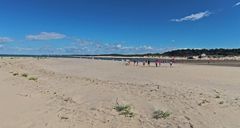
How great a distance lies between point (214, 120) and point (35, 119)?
5.87 metres

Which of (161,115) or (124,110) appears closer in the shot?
(161,115)

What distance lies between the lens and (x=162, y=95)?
15117mm

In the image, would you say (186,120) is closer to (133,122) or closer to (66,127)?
(133,122)

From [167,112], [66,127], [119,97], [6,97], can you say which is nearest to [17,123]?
[66,127]

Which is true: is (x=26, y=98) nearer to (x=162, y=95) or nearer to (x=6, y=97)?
(x=6, y=97)

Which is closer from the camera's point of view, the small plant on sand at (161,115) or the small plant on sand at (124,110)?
the small plant on sand at (161,115)

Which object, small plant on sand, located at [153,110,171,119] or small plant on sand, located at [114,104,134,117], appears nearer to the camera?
small plant on sand, located at [153,110,171,119]

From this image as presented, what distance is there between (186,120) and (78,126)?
355 centimetres

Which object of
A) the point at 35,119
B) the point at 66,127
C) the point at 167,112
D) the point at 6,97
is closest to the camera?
the point at 66,127

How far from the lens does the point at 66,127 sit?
9031 millimetres

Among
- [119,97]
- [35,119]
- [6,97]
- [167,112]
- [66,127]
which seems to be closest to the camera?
[66,127]

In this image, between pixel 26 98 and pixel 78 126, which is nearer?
pixel 78 126

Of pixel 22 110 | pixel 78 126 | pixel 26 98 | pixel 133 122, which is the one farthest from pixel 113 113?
pixel 26 98

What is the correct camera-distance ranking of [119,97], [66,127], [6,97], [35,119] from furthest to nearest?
[119,97], [6,97], [35,119], [66,127]
